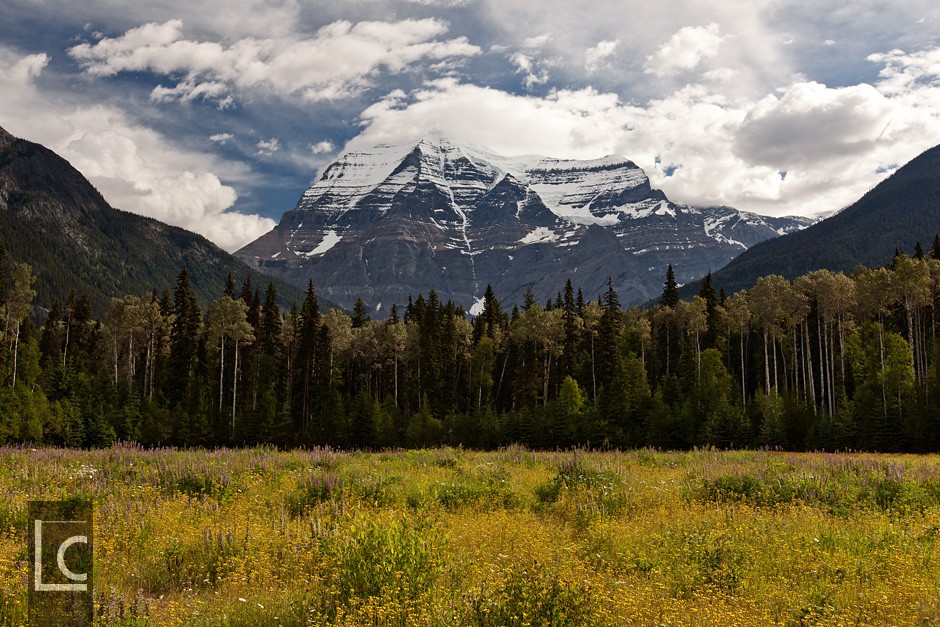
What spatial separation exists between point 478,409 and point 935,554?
66.6 meters

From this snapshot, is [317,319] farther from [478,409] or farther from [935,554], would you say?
[935,554]

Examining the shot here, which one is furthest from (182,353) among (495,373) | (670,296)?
(670,296)

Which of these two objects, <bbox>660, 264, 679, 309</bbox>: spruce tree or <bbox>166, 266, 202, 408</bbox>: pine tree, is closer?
<bbox>166, 266, 202, 408</bbox>: pine tree

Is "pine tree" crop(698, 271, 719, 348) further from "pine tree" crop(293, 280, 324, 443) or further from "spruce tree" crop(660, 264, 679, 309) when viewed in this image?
"pine tree" crop(293, 280, 324, 443)

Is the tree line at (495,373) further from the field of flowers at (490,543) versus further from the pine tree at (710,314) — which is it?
the field of flowers at (490,543)

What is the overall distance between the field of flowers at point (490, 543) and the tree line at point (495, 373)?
3756 centimetres

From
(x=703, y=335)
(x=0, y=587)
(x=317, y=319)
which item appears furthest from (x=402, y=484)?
(x=703, y=335)

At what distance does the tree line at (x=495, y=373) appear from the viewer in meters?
57.4

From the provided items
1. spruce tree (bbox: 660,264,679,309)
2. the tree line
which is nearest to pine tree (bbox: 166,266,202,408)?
the tree line

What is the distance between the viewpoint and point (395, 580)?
8.18 meters

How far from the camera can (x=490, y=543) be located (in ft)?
37.2

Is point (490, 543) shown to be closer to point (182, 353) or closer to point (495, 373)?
point (182, 353)

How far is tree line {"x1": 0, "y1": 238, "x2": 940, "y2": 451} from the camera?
57406 mm

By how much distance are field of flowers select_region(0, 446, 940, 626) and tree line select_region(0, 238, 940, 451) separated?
37561 mm
